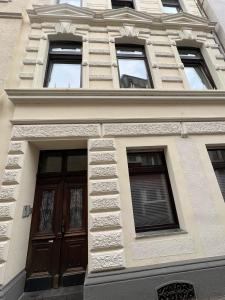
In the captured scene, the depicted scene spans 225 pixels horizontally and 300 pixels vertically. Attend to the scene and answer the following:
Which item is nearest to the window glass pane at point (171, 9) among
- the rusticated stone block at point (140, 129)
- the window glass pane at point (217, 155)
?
the rusticated stone block at point (140, 129)

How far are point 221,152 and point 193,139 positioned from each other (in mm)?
1023

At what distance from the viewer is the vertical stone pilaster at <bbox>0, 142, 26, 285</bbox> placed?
142 inches

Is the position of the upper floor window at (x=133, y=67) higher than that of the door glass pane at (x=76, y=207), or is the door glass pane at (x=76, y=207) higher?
the upper floor window at (x=133, y=67)

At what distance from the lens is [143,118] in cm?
509

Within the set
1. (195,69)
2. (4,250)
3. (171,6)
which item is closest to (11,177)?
(4,250)

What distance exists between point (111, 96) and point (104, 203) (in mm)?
2850

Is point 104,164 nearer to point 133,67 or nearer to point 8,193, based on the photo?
point 8,193

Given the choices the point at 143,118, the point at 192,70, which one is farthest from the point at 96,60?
the point at 192,70

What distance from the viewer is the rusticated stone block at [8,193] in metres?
3.95

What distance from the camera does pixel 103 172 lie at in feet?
14.6

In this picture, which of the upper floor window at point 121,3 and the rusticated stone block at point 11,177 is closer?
the rusticated stone block at point 11,177

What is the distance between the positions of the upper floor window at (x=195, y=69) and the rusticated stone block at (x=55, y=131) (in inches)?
155

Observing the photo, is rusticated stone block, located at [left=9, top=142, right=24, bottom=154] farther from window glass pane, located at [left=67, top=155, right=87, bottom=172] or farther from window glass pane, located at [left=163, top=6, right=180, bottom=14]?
window glass pane, located at [left=163, top=6, right=180, bottom=14]

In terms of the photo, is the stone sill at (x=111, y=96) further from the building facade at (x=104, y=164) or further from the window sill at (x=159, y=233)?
the window sill at (x=159, y=233)
